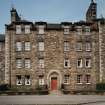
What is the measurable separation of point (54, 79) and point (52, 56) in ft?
12.8

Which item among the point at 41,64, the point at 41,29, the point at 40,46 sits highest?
the point at 41,29

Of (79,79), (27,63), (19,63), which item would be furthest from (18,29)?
(79,79)

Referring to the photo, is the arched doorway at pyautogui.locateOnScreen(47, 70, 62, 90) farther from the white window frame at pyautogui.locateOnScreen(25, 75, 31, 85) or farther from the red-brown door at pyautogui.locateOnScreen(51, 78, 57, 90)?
the white window frame at pyautogui.locateOnScreen(25, 75, 31, 85)

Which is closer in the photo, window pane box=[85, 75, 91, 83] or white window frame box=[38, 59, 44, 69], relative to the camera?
white window frame box=[38, 59, 44, 69]

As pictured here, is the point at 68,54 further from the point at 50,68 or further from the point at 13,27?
the point at 13,27

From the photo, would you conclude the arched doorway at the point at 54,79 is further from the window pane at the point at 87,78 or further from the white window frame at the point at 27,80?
the window pane at the point at 87,78

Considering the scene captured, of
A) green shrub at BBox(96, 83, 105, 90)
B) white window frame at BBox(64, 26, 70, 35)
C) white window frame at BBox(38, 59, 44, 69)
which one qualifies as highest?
white window frame at BBox(64, 26, 70, 35)

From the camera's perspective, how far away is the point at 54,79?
2125 inches

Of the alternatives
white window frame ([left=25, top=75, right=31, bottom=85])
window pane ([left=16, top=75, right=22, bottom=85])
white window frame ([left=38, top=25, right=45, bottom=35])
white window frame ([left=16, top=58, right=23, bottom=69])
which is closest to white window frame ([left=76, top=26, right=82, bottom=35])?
white window frame ([left=38, top=25, right=45, bottom=35])

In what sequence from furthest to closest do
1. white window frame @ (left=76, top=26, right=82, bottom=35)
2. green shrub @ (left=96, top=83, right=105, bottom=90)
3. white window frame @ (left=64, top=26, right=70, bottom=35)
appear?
white window frame @ (left=76, top=26, right=82, bottom=35) → white window frame @ (left=64, top=26, right=70, bottom=35) → green shrub @ (left=96, top=83, right=105, bottom=90)

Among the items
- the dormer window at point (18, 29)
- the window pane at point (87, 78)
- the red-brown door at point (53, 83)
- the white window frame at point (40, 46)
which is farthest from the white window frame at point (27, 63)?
the window pane at point (87, 78)

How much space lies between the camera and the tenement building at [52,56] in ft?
175

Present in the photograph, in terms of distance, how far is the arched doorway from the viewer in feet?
176

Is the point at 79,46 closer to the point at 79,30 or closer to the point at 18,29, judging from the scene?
the point at 79,30
